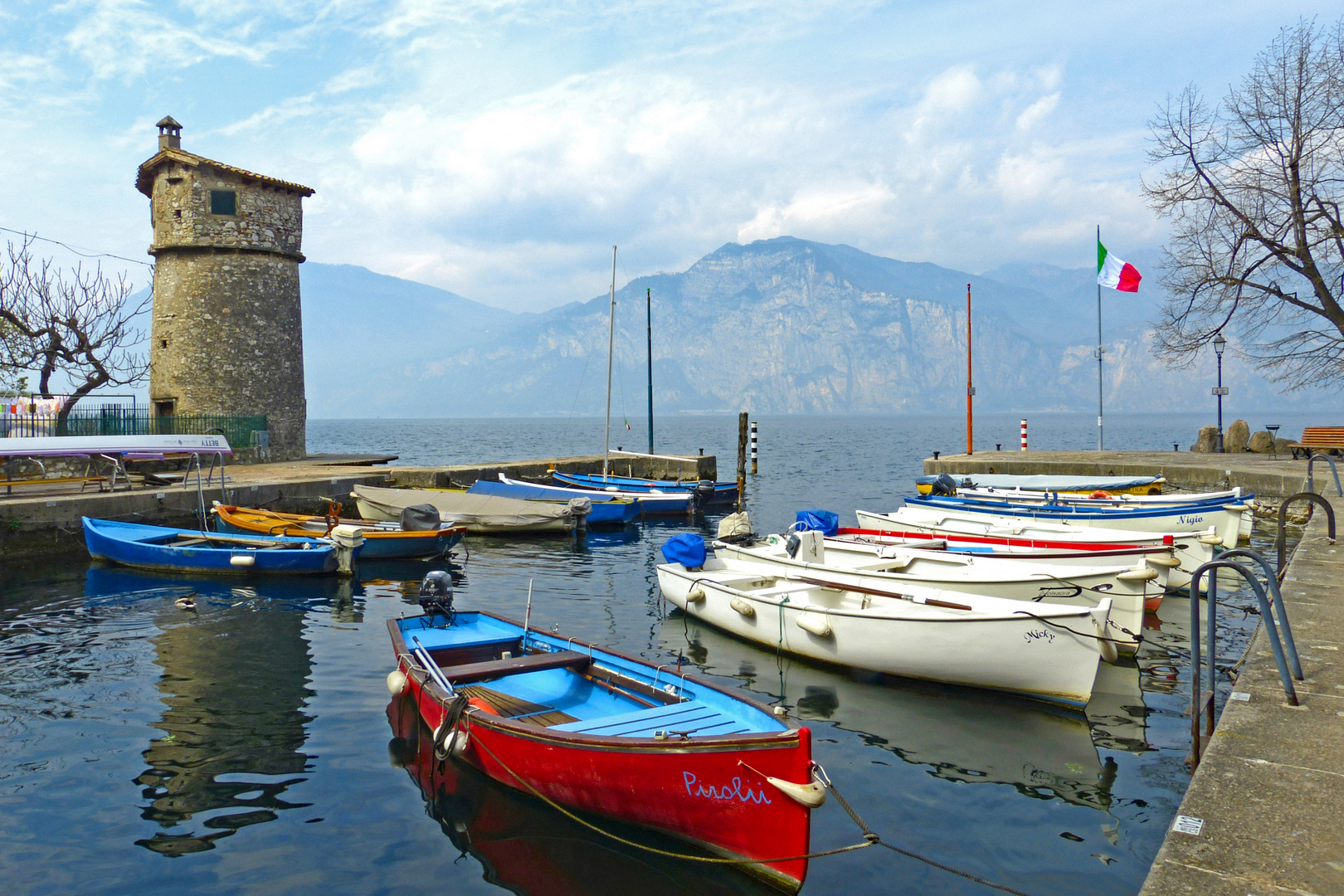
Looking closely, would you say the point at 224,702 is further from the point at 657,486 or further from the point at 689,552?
A: the point at 657,486

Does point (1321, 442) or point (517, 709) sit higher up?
point (1321, 442)

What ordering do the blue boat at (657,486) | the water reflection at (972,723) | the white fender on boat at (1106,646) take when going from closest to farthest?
the water reflection at (972,723)
the white fender on boat at (1106,646)
the blue boat at (657,486)

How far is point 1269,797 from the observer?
4.30 m

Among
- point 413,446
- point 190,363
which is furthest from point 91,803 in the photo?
point 413,446

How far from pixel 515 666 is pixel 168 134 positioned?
95.1 ft

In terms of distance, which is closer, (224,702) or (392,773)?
(392,773)

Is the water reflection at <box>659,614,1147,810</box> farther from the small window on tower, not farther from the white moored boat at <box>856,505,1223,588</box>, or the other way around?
the small window on tower

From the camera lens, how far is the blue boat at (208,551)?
1548 cm

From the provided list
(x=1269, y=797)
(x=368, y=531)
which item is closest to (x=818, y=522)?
(x=368, y=531)

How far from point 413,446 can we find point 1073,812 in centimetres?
8545

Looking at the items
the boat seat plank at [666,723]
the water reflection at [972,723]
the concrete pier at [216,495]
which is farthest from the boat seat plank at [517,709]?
the concrete pier at [216,495]

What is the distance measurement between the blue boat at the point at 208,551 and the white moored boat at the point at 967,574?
7.81m

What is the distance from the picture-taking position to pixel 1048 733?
8.02 m

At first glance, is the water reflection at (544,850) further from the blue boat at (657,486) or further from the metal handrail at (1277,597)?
the blue boat at (657,486)
